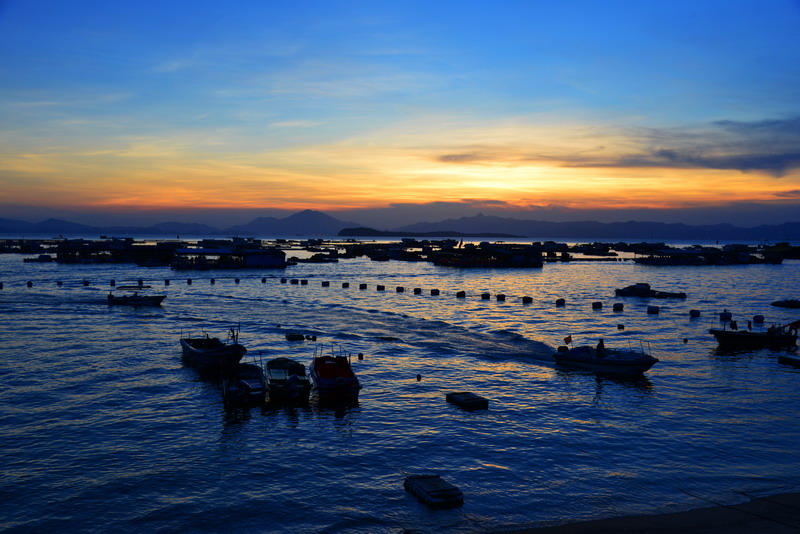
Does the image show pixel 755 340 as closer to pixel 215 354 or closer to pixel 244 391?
pixel 244 391

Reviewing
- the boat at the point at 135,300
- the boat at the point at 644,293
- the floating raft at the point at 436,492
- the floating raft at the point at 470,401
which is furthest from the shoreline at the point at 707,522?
the boat at the point at 644,293

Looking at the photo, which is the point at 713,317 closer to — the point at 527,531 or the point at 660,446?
the point at 660,446

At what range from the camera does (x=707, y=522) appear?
2158 centimetres

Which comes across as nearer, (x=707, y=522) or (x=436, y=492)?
(x=707, y=522)

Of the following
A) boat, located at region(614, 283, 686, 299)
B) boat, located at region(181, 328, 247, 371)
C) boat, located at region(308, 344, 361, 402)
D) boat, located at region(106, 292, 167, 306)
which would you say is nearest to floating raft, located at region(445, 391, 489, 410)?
boat, located at region(308, 344, 361, 402)

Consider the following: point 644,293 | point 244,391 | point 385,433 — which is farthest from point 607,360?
point 644,293

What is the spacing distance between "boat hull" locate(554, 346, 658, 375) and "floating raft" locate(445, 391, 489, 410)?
47.6 ft

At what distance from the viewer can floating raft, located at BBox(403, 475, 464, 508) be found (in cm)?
2322

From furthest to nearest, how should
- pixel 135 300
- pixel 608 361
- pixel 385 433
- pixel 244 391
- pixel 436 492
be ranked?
pixel 135 300
pixel 608 361
pixel 244 391
pixel 385 433
pixel 436 492

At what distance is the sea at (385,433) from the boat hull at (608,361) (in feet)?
3.14

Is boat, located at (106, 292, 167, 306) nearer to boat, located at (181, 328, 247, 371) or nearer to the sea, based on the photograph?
the sea

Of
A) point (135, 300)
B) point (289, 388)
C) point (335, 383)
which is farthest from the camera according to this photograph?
point (135, 300)

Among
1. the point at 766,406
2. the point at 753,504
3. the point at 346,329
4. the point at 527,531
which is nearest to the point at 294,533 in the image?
the point at 527,531

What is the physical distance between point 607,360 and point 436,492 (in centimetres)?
2863
